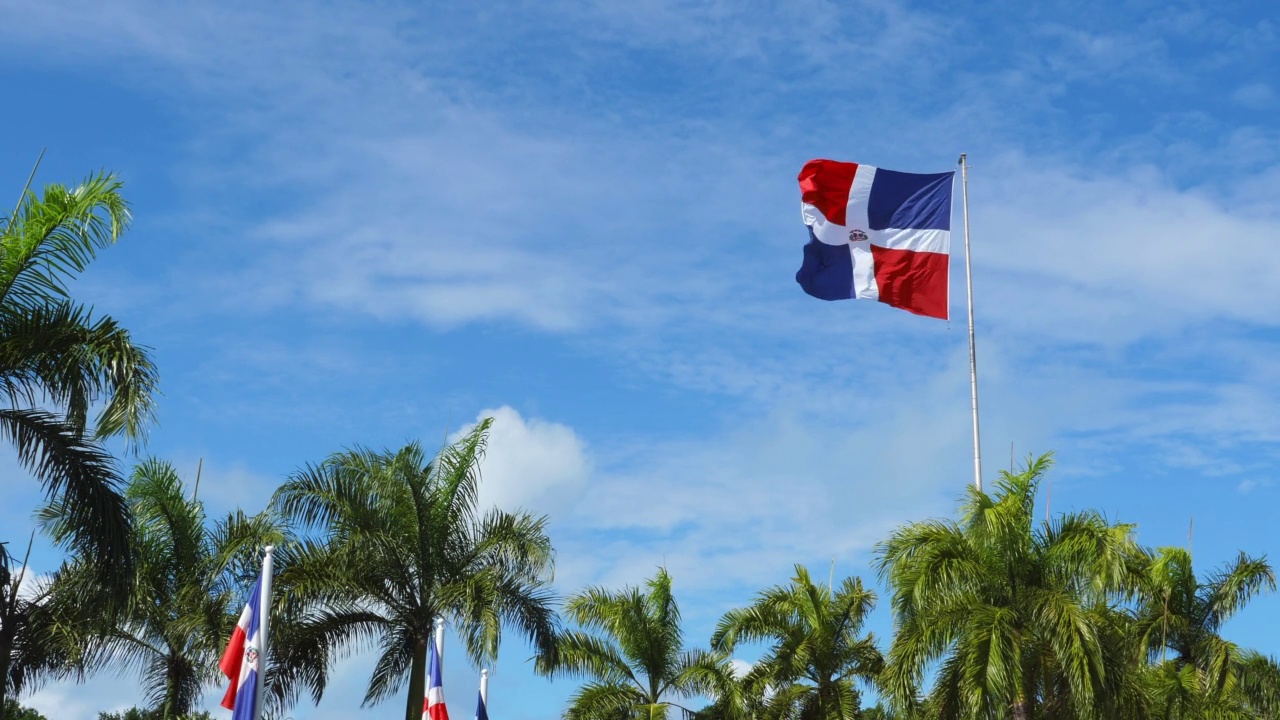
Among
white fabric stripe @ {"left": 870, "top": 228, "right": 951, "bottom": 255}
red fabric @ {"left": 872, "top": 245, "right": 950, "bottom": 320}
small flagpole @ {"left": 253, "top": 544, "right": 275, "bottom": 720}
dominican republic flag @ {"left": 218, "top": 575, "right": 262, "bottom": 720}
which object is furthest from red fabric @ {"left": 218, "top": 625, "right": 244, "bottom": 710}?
white fabric stripe @ {"left": 870, "top": 228, "right": 951, "bottom": 255}

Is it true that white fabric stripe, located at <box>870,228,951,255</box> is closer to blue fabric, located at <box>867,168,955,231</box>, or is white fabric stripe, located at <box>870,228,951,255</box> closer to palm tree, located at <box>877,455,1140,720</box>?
blue fabric, located at <box>867,168,955,231</box>

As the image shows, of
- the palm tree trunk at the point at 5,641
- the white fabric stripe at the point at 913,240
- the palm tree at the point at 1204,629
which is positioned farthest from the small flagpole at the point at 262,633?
the palm tree at the point at 1204,629

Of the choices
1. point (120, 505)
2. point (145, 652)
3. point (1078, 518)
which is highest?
point (1078, 518)

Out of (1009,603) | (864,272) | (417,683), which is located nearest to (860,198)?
(864,272)

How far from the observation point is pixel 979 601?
2134 centimetres

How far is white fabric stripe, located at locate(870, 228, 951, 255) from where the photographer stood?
25.6 metres

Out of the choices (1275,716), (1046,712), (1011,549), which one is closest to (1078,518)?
(1011,549)

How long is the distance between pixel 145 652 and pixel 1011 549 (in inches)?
585

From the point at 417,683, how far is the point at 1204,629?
17.9m

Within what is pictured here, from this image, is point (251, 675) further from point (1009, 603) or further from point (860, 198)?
point (860, 198)

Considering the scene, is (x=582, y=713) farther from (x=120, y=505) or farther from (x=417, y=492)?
(x=120, y=505)

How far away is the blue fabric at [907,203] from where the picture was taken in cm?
2572

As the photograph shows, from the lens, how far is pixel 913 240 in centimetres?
2570

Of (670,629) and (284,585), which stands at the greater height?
(670,629)
